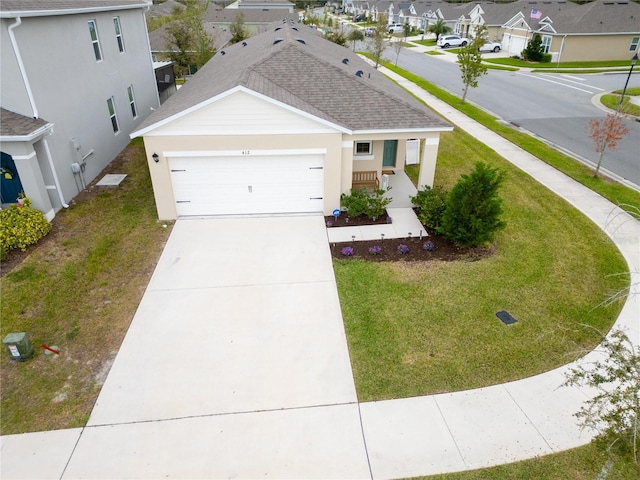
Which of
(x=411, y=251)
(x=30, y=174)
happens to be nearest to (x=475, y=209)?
(x=411, y=251)

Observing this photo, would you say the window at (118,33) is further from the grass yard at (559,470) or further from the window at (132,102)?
the grass yard at (559,470)

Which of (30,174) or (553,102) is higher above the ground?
(30,174)

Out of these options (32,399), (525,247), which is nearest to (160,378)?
(32,399)

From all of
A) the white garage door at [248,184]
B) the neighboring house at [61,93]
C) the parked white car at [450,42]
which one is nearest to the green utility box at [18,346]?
the neighboring house at [61,93]

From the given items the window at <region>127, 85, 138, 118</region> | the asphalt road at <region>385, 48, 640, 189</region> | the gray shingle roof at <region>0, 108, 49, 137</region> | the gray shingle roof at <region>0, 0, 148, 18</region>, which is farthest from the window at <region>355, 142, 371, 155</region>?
the window at <region>127, 85, 138, 118</region>

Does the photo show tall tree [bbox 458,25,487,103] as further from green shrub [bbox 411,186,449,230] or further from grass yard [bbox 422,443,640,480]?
grass yard [bbox 422,443,640,480]

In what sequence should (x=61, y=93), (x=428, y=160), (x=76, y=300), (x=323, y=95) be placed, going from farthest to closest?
(x=61, y=93)
(x=428, y=160)
(x=323, y=95)
(x=76, y=300)

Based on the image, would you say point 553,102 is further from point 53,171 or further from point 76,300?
point 76,300
